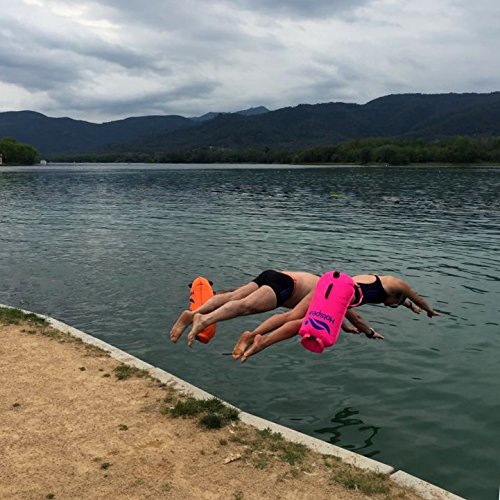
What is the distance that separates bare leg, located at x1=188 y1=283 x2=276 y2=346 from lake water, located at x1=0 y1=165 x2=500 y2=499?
1857 mm

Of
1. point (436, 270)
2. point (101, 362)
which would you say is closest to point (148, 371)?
point (101, 362)

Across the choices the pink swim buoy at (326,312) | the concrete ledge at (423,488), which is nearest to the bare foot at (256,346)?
the pink swim buoy at (326,312)

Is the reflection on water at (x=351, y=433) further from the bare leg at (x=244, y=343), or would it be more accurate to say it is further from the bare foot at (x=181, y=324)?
the bare foot at (x=181, y=324)

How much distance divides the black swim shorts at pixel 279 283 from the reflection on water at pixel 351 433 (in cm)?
236

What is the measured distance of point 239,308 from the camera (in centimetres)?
912

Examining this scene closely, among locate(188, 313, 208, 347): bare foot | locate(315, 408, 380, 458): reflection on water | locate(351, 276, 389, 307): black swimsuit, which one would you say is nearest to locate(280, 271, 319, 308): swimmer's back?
locate(351, 276, 389, 307): black swimsuit

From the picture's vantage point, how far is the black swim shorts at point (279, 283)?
9.48m

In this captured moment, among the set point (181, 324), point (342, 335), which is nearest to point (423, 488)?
point (181, 324)

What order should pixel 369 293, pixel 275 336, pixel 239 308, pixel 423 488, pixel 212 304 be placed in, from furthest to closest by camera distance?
pixel 212 304, pixel 369 293, pixel 239 308, pixel 275 336, pixel 423 488

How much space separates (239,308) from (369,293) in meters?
2.48

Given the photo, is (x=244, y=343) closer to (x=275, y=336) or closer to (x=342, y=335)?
(x=275, y=336)

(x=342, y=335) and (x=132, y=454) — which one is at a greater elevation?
(x=132, y=454)

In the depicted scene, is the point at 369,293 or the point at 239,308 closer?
the point at 239,308

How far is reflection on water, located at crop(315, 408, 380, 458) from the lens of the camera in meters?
8.25
